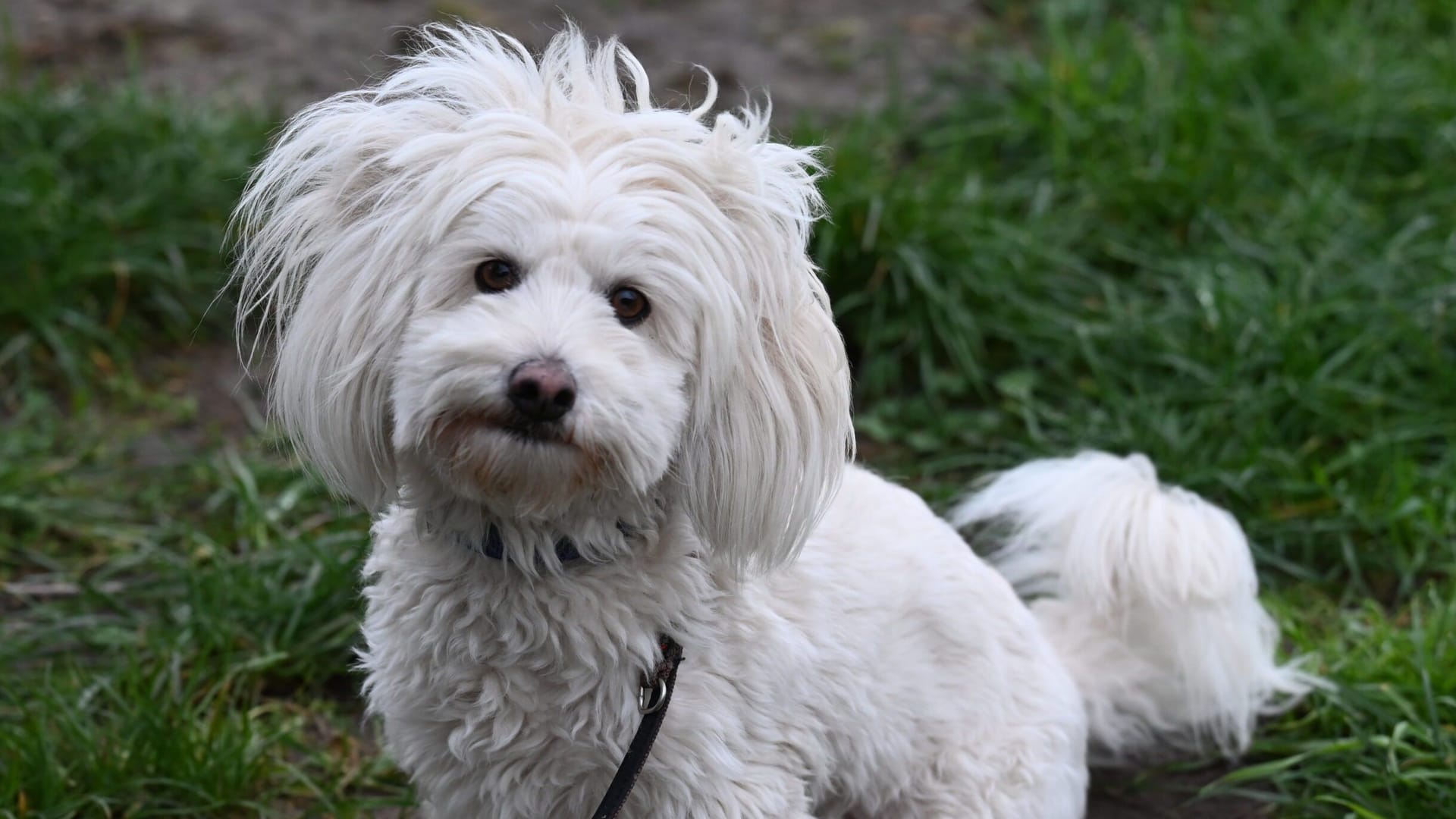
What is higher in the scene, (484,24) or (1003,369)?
(484,24)

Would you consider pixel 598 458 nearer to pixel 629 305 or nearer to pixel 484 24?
pixel 629 305

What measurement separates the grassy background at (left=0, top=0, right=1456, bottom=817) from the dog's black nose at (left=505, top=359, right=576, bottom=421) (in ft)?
4.44

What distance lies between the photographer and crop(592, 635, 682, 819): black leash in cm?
201

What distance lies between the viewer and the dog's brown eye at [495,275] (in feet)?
6.23

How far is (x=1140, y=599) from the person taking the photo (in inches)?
106

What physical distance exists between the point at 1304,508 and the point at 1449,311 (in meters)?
0.85

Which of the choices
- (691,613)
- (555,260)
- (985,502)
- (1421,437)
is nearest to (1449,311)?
(1421,437)

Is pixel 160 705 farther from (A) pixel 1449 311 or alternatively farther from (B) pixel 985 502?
(A) pixel 1449 311

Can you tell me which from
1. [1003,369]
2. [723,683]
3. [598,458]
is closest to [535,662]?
[723,683]

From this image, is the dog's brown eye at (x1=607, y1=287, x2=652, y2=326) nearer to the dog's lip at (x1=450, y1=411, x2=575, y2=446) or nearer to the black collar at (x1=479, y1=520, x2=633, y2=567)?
the dog's lip at (x1=450, y1=411, x2=575, y2=446)

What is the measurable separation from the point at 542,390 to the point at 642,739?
57cm

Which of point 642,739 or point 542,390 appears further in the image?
point 642,739

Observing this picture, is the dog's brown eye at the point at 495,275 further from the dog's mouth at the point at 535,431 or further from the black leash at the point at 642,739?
the black leash at the point at 642,739

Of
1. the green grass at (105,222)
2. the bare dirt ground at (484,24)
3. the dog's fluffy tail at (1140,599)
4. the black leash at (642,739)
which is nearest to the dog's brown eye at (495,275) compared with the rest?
the black leash at (642,739)
